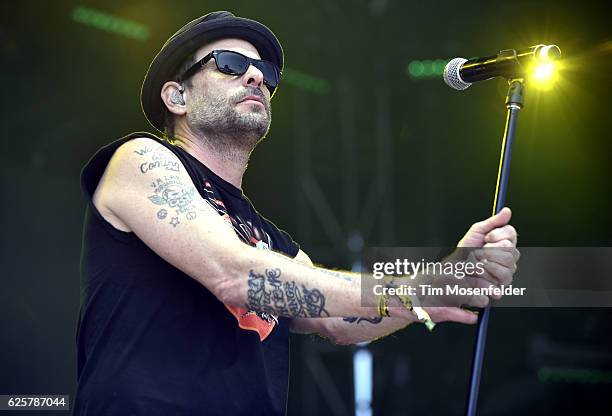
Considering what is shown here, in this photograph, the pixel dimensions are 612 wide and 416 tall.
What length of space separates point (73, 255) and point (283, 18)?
2.75 metres

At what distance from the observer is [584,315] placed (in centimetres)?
634

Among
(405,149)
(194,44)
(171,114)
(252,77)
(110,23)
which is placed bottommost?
(171,114)

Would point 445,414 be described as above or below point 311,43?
below

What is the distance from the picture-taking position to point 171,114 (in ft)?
9.82

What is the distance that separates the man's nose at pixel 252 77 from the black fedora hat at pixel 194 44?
171 millimetres

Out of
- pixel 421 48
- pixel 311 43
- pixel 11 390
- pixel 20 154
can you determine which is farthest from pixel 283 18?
pixel 11 390

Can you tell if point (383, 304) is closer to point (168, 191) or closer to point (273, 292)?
point (273, 292)

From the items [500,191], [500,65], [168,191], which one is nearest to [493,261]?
[500,191]

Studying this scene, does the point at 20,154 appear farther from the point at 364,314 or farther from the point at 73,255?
the point at 364,314

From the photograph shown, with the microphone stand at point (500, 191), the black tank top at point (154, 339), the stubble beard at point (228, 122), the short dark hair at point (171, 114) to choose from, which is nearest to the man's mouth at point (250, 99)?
A: the stubble beard at point (228, 122)

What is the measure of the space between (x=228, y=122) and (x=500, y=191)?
1281mm

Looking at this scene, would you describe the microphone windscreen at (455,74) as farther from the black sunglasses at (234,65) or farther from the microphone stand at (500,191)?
the black sunglasses at (234,65)

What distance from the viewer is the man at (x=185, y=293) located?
1.97 meters

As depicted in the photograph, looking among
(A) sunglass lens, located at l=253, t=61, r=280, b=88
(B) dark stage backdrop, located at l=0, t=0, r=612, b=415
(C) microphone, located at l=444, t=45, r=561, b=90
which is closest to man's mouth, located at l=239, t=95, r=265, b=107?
(A) sunglass lens, located at l=253, t=61, r=280, b=88
